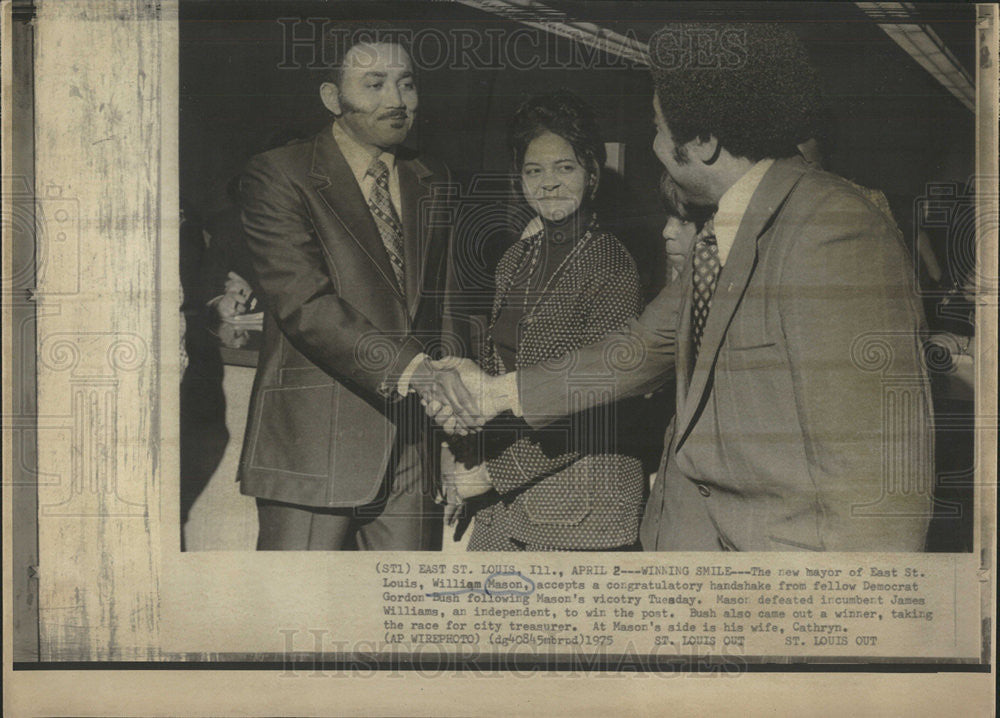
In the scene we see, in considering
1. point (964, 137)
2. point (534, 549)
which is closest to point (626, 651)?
point (534, 549)

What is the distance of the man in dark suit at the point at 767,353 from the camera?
3.33 metres

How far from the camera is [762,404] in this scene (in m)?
3.33

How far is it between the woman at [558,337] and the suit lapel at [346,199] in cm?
45

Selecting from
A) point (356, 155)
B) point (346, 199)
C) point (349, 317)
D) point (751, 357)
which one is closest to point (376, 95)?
point (356, 155)

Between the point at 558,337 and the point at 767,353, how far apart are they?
76 centimetres

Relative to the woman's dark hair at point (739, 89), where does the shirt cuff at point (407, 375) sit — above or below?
below

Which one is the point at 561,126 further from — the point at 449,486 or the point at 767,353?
the point at 449,486

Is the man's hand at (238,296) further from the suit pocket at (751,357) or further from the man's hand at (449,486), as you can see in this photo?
the suit pocket at (751,357)

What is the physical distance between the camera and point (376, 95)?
11.3 ft

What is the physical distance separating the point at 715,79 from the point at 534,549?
1861 millimetres

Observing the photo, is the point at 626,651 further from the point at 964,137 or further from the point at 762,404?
the point at 964,137

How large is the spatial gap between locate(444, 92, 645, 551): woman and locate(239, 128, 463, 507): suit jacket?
0.83 ft

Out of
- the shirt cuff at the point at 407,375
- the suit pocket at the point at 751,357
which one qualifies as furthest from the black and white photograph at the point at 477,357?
the suit pocket at the point at 751,357

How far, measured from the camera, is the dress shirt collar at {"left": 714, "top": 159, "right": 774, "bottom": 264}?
337 centimetres
